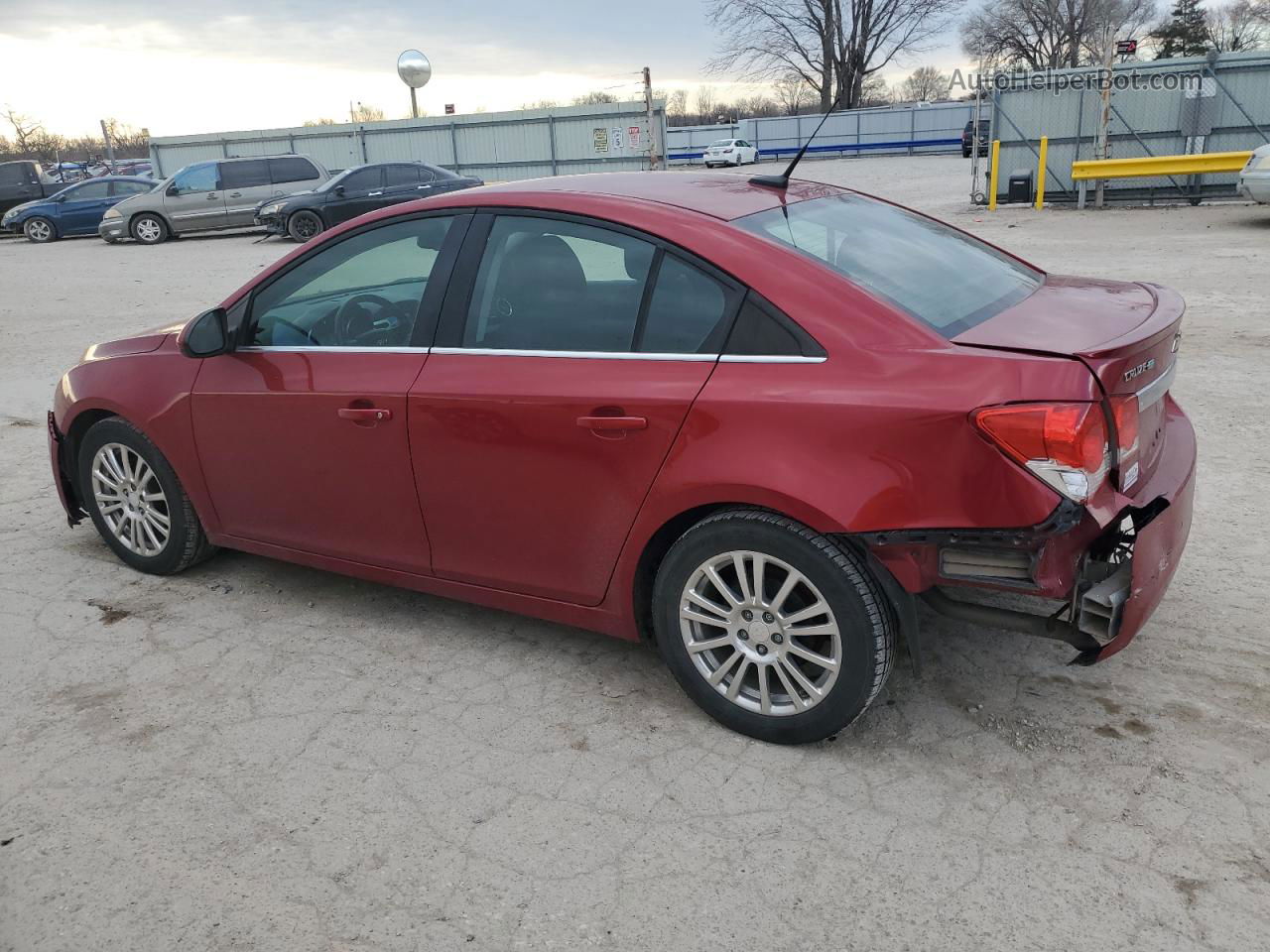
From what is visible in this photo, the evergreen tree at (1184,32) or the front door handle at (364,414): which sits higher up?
the evergreen tree at (1184,32)

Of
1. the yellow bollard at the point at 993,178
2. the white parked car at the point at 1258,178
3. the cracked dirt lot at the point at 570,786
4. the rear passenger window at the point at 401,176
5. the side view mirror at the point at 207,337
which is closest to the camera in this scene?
A: the cracked dirt lot at the point at 570,786

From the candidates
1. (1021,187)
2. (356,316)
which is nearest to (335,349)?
(356,316)

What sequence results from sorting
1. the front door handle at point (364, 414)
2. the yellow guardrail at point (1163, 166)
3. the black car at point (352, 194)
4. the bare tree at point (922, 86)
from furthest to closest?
1. the bare tree at point (922, 86)
2. the black car at point (352, 194)
3. the yellow guardrail at point (1163, 166)
4. the front door handle at point (364, 414)

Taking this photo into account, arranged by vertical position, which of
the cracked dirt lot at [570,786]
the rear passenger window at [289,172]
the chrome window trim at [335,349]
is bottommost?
the cracked dirt lot at [570,786]

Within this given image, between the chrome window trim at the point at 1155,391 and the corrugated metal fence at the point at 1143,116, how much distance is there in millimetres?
19149

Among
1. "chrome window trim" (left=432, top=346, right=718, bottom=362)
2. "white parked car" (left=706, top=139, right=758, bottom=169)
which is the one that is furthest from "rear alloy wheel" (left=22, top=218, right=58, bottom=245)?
"white parked car" (left=706, top=139, right=758, bottom=169)

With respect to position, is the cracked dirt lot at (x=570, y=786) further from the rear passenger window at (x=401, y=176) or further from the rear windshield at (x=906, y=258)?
the rear passenger window at (x=401, y=176)

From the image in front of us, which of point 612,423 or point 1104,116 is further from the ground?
point 1104,116

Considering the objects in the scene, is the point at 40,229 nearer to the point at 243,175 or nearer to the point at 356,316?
the point at 243,175

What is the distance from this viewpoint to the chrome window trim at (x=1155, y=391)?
2.81 m

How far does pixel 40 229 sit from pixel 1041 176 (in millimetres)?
23373

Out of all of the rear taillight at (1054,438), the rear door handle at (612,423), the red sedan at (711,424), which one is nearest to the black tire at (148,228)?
the red sedan at (711,424)

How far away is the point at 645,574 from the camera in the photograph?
3244mm

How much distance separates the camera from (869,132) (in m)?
51.9
